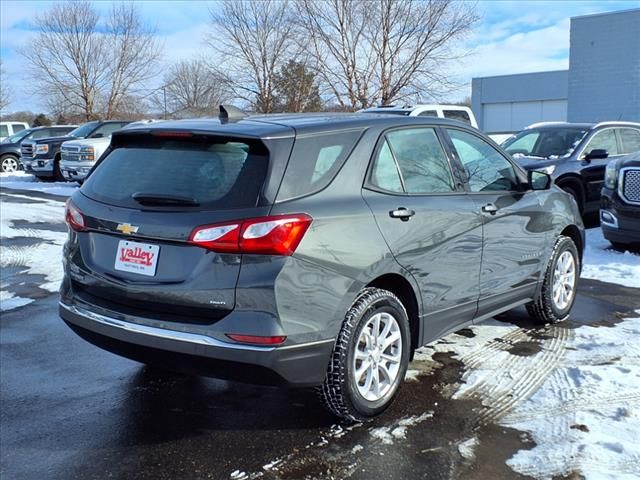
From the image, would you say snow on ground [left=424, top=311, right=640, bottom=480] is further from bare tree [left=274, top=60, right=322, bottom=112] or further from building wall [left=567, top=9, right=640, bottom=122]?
building wall [left=567, top=9, right=640, bottom=122]

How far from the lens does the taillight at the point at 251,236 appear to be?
318 cm

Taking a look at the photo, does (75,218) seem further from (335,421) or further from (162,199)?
(335,421)

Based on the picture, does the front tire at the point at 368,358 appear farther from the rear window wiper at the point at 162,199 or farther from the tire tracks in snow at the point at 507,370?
the rear window wiper at the point at 162,199

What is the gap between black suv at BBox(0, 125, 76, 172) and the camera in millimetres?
23859

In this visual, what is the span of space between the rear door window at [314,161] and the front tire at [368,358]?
67 cm

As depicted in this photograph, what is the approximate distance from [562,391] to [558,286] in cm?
164

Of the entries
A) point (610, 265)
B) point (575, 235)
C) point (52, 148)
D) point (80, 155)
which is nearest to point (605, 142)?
point (610, 265)

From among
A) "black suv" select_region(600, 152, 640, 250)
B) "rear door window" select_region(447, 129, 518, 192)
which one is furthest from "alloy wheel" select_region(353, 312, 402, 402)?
"black suv" select_region(600, 152, 640, 250)

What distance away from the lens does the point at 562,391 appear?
4121 millimetres

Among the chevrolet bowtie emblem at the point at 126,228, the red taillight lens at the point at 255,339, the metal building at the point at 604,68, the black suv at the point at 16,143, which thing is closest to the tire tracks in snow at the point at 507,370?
the red taillight lens at the point at 255,339

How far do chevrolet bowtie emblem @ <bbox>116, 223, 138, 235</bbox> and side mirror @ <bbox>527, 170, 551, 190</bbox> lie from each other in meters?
3.08

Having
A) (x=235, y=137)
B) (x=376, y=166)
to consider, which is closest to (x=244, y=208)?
(x=235, y=137)

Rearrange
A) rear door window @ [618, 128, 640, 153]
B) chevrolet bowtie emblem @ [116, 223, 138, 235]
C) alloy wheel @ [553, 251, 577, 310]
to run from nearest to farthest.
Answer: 1. chevrolet bowtie emblem @ [116, 223, 138, 235]
2. alloy wheel @ [553, 251, 577, 310]
3. rear door window @ [618, 128, 640, 153]

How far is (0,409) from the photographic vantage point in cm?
406
